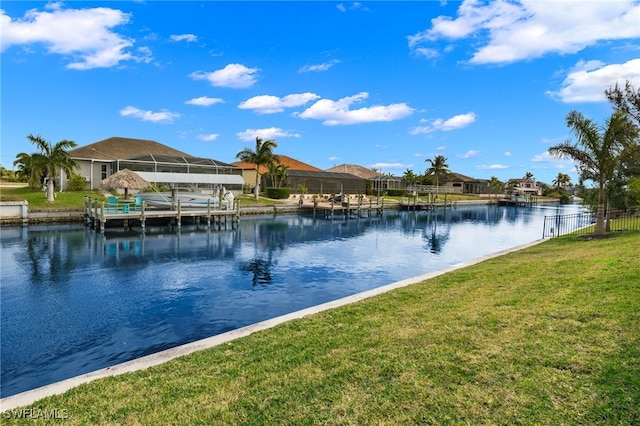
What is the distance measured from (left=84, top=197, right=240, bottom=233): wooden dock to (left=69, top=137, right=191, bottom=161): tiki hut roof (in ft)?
43.7

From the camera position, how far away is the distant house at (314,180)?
199 ft

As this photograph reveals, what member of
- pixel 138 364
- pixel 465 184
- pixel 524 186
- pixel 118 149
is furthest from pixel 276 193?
pixel 524 186

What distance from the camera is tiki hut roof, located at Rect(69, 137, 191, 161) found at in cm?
4050

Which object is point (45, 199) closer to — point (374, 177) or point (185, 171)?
point (185, 171)

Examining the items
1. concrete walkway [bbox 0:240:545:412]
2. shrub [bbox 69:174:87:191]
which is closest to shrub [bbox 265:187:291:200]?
shrub [bbox 69:174:87:191]

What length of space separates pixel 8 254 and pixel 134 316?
39.0 ft

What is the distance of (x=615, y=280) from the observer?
781 cm

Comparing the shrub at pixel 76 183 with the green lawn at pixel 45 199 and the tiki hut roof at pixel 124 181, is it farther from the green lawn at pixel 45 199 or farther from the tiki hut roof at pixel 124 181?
the tiki hut roof at pixel 124 181

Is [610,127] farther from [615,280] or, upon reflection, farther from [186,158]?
[186,158]

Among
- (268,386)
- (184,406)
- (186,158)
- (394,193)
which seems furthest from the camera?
(394,193)

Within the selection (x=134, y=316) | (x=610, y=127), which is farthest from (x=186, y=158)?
(x=610, y=127)

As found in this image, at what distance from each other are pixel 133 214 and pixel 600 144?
27.5 meters

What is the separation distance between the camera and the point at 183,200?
3181cm

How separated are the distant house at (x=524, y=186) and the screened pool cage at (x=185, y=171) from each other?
72503 mm
